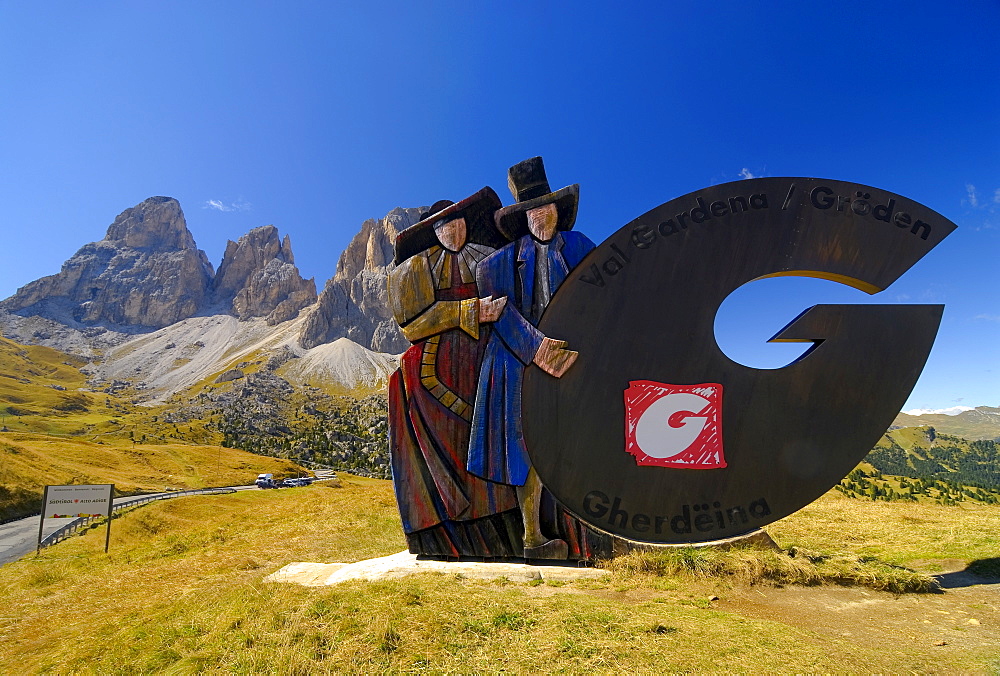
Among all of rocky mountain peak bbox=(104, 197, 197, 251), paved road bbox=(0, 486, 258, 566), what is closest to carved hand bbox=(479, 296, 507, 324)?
paved road bbox=(0, 486, 258, 566)

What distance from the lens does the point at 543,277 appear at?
27.2 feet

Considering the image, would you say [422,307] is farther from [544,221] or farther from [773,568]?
[773,568]

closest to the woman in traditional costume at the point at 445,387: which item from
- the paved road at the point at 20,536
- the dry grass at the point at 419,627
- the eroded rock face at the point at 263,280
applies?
the dry grass at the point at 419,627

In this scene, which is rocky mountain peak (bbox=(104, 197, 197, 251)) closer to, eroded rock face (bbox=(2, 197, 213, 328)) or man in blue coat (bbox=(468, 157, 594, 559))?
eroded rock face (bbox=(2, 197, 213, 328))

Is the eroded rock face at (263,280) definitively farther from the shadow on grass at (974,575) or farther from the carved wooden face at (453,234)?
the shadow on grass at (974,575)

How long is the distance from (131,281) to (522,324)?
20602cm

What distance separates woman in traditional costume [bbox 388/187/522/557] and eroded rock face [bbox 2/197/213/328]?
622ft

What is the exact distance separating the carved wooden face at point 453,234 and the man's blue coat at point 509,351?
675 millimetres

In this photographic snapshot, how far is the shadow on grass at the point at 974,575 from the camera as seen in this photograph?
6.05m

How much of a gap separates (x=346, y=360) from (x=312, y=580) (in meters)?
119

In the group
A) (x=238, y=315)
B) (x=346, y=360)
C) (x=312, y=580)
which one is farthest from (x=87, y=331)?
(x=312, y=580)

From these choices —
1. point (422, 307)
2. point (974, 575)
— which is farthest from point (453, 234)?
point (974, 575)

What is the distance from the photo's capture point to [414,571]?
284 inches

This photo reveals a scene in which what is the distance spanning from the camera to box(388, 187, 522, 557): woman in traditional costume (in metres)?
7.91
